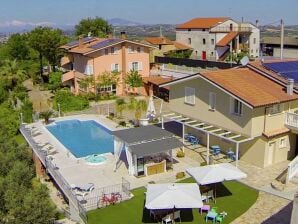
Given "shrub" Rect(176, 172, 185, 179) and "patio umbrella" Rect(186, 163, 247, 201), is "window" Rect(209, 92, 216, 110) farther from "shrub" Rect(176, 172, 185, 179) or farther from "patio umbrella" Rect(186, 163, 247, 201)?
"patio umbrella" Rect(186, 163, 247, 201)

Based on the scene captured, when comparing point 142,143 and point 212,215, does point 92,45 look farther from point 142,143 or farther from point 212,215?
point 212,215

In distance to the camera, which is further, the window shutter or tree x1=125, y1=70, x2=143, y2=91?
the window shutter

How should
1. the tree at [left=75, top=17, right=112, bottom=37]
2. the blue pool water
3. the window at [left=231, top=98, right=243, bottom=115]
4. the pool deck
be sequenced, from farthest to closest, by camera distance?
1. the tree at [left=75, top=17, right=112, bottom=37]
2. the blue pool water
3. the window at [left=231, top=98, right=243, bottom=115]
4. the pool deck

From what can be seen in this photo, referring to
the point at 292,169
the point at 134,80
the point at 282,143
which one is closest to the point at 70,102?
the point at 134,80

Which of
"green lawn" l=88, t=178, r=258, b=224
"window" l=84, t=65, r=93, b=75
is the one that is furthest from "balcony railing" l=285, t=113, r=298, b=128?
"window" l=84, t=65, r=93, b=75

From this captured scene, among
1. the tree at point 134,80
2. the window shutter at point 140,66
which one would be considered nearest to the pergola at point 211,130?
the tree at point 134,80

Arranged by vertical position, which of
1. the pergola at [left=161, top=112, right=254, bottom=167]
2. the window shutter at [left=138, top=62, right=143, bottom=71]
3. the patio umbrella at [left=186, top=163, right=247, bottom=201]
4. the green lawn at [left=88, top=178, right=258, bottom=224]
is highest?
the window shutter at [left=138, top=62, right=143, bottom=71]

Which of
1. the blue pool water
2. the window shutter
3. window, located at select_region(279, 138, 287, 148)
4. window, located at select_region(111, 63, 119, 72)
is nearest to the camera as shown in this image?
window, located at select_region(279, 138, 287, 148)
